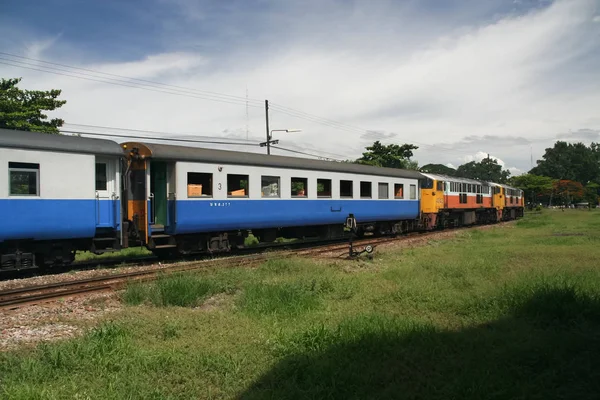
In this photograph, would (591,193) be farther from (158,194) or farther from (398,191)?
(158,194)

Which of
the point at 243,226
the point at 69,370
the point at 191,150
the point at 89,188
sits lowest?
the point at 69,370

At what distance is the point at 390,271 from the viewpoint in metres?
10.3

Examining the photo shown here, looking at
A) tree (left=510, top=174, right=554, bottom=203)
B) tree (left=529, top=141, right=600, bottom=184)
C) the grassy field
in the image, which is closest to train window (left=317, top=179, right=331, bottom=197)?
the grassy field

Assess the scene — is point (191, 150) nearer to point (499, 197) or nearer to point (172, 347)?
point (172, 347)

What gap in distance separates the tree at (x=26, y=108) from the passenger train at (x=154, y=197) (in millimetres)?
12782

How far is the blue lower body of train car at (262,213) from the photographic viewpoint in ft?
40.3

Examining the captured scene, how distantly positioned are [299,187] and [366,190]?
4.11 metres

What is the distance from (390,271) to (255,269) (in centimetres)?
318

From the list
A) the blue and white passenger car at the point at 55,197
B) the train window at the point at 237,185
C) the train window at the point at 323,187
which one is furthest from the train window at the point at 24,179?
the train window at the point at 323,187

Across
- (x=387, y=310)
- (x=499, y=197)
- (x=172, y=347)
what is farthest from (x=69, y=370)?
(x=499, y=197)

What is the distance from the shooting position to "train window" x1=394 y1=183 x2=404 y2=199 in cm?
2073

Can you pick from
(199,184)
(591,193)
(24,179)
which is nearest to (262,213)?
(199,184)

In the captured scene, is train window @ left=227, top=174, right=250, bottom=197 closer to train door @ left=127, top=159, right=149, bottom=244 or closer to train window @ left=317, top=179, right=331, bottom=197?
train door @ left=127, top=159, right=149, bottom=244

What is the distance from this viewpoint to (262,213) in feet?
46.8
